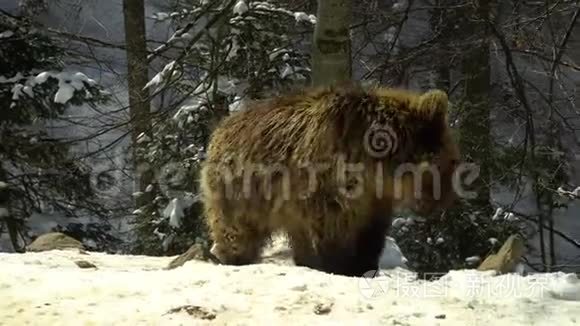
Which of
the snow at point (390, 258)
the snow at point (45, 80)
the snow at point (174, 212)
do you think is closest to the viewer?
the snow at point (390, 258)

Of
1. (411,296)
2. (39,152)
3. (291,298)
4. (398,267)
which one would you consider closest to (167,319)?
(291,298)

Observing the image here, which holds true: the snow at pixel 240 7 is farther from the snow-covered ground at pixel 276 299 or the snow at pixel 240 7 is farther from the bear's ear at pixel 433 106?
the snow-covered ground at pixel 276 299

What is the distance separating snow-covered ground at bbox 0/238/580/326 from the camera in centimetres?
314

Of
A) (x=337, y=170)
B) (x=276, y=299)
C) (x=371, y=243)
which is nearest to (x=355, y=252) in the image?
(x=371, y=243)

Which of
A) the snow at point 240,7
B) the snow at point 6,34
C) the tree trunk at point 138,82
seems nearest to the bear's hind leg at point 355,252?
the tree trunk at point 138,82

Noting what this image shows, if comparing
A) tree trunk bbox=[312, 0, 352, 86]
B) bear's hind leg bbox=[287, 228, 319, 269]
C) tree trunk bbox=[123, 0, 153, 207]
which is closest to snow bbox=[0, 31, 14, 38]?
tree trunk bbox=[123, 0, 153, 207]

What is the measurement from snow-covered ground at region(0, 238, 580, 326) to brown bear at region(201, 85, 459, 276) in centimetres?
90

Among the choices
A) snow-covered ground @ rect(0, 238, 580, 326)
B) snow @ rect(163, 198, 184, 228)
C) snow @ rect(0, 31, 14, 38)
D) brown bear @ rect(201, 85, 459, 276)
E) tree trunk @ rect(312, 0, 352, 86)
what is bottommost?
snow @ rect(163, 198, 184, 228)

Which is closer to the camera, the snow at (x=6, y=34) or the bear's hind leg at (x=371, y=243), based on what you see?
the bear's hind leg at (x=371, y=243)

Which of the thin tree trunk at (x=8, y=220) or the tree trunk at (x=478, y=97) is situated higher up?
the tree trunk at (x=478, y=97)

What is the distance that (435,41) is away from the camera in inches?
425

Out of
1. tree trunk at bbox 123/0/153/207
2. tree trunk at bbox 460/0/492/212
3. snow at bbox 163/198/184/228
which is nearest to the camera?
snow at bbox 163/198/184/228

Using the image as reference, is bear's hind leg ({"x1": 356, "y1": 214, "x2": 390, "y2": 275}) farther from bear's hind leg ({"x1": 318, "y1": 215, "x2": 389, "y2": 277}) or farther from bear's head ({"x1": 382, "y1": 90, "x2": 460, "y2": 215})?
bear's head ({"x1": 382, "y1": 90, "x2": 460, "y2": 215})

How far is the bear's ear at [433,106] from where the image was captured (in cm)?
488
